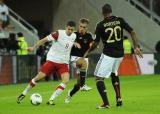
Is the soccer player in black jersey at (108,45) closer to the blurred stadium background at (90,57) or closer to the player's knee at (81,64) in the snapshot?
the blurred stadium background at (90,57)

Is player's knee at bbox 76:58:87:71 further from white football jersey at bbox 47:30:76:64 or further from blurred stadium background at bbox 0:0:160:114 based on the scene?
white football jersey at bbox 47:30:76:64

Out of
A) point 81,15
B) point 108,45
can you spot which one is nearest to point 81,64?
point 108,45

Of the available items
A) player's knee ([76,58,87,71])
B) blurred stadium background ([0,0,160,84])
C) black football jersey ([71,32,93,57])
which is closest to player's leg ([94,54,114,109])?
player's knee ([76,58,87,71])

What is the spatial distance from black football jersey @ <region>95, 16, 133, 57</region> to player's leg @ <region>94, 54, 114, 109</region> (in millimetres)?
177

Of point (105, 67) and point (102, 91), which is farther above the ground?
point (105, 67)

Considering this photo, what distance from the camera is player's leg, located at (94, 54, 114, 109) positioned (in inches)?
638

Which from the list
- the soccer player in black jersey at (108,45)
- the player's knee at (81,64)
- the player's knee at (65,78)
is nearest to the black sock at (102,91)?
the soccer player in black jersey at (108,45)

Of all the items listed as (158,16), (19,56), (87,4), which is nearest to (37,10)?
(87,4)

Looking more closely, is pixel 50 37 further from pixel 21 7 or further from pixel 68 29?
pixel 21 7

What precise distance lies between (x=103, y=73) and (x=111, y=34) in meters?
0.99

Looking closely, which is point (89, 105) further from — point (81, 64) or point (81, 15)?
point (81, 15)

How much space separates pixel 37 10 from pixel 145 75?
43.6 feet

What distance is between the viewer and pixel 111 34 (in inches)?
643

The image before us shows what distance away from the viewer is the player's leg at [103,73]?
16.2m
